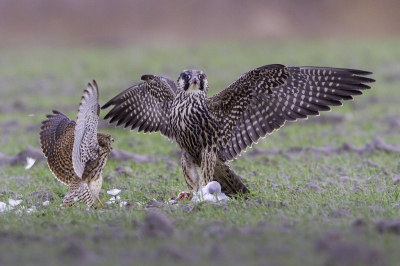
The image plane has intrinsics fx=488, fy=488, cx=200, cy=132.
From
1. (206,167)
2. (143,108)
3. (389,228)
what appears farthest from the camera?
(143,108)

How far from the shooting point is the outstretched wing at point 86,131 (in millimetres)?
3908

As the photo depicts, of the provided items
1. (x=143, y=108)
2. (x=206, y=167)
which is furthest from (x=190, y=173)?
(x=143, y=108)

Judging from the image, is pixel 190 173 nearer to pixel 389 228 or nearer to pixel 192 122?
pixel 192 122

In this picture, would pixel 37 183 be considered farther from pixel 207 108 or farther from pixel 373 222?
pixel 373 222

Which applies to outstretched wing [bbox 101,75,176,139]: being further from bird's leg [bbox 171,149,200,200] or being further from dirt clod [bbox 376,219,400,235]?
dirt clod [bbox 376,219,400,235]

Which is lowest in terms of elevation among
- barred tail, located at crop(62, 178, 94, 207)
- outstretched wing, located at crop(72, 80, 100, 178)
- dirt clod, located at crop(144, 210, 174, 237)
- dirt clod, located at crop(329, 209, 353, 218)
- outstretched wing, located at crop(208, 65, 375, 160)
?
barred tail, located at crop(62, 178, 94, 207)

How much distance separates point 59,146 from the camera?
466cm

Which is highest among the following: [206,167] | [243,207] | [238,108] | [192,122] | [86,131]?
[238,108]

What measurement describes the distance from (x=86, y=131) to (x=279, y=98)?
1846 mm

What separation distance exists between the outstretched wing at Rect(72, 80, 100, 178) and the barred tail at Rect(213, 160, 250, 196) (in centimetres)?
112

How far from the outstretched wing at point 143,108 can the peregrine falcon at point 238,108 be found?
1.80 feet

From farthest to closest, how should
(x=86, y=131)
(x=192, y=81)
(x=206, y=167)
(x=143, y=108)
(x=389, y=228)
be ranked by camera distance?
(x=143, y=108) → (x=206, y=167) → (x=192, y=81) → (x=86, y=131) → (x=389, y=228)

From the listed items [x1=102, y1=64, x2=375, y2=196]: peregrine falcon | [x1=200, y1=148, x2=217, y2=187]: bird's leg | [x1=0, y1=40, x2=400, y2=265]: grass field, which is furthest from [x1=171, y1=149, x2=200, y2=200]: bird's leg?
[x1=0, y1=40, x2=400, y2=265]: grass field

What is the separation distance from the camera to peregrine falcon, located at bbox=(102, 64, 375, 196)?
4.45m
